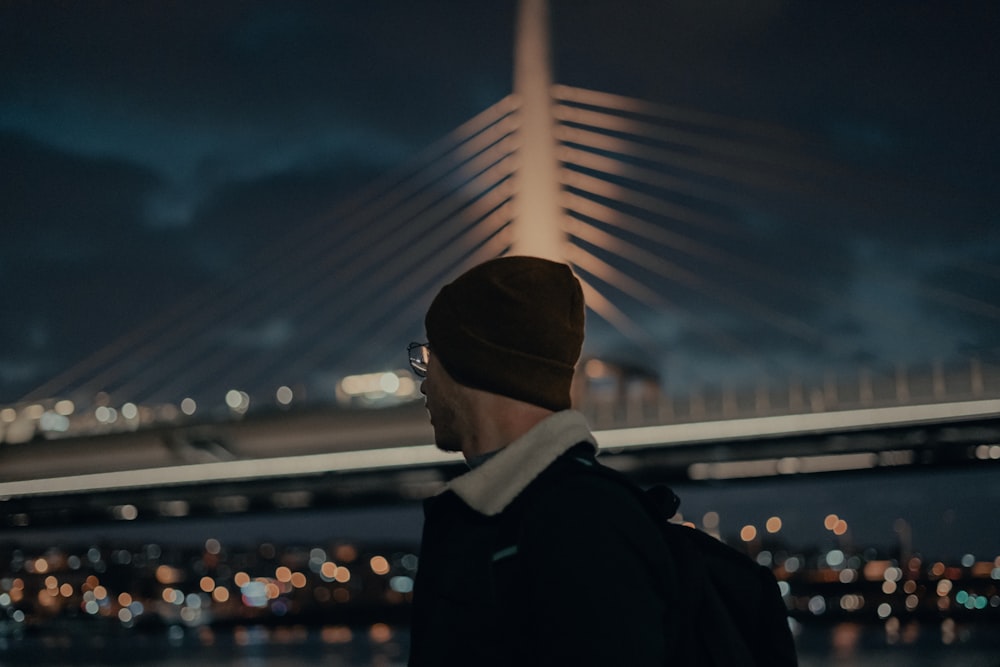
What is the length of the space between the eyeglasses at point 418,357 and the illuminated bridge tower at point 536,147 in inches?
771

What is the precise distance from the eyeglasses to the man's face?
0.06 meters

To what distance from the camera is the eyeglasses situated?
168 centimetres

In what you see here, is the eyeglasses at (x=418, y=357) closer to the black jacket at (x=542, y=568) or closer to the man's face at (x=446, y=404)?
the man's face at (x=446, y=404)

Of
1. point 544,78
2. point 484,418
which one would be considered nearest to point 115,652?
point 544,78

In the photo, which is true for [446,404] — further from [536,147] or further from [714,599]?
[536,147]

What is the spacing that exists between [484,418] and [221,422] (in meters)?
27.4

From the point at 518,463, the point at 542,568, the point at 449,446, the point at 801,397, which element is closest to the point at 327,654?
the point at 801,397

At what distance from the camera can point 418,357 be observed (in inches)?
69.7

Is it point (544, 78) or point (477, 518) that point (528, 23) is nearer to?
point (544, 78)

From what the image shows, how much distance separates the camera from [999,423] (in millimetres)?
23375

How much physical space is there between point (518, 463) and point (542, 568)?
20 cm

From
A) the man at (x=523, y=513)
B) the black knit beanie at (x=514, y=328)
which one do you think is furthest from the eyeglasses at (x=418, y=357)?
the black knit beanie at (x=514, y=328)

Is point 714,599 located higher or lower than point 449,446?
lower

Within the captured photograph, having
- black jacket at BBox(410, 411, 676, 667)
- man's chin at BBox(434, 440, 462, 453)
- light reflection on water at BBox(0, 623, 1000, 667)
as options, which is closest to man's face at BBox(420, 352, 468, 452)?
man's chin at BBox(434, 440, 462, 453)
